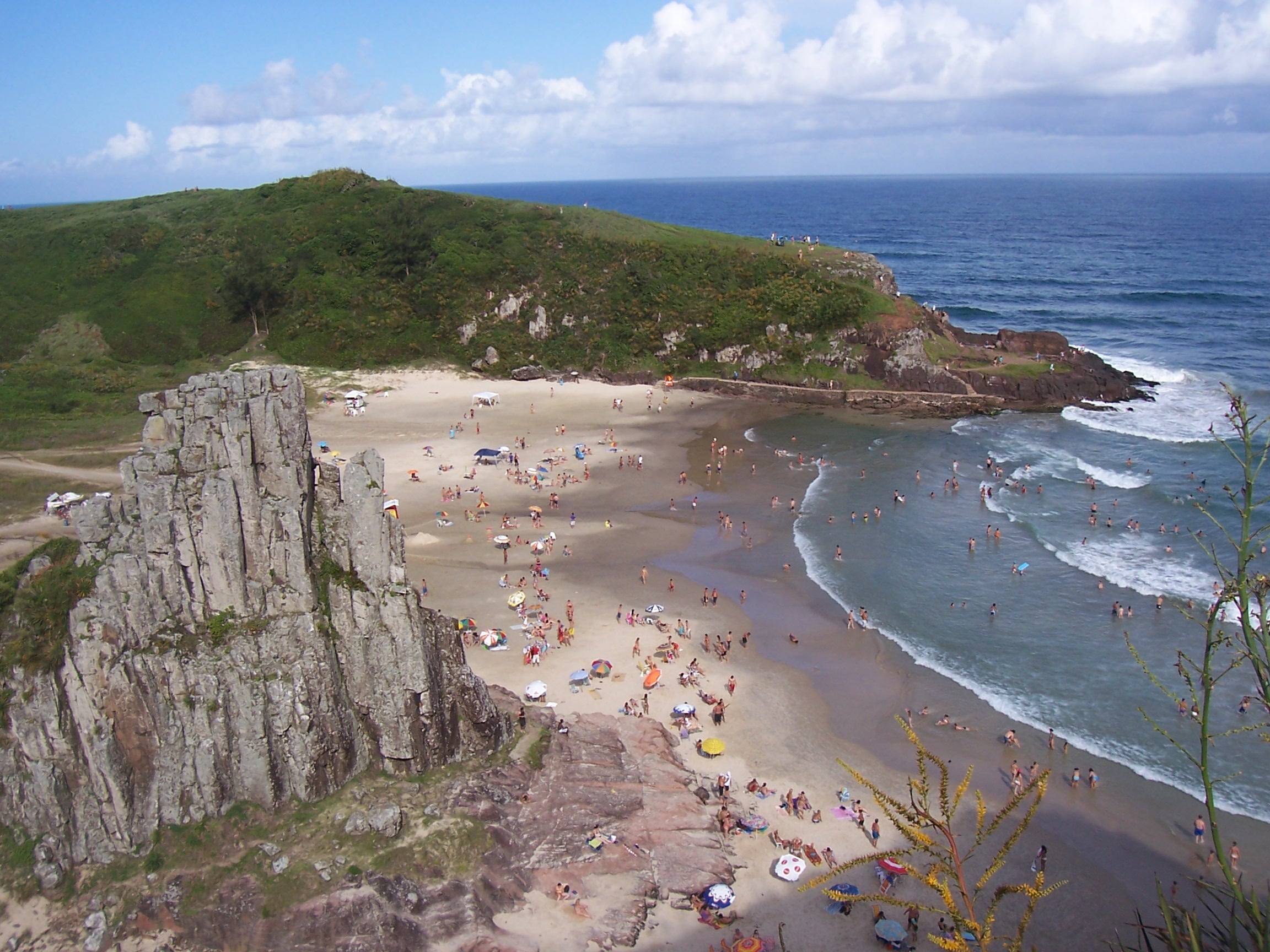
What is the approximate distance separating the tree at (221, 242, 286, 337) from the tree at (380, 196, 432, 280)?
11229mm

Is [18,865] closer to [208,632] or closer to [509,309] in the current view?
[208,632]

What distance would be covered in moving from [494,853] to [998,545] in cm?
3263

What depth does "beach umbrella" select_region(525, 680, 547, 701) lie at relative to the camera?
1253 inches

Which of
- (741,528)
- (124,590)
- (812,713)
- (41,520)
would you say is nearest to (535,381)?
(741,528)

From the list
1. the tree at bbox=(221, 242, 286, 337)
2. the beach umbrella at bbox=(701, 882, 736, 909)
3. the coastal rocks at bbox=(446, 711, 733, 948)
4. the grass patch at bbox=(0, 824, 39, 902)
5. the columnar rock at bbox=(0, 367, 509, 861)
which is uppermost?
the tree at bbox=(221, 242, 286, 337)

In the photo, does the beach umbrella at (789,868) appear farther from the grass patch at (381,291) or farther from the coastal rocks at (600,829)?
the grass patch at (381,291)

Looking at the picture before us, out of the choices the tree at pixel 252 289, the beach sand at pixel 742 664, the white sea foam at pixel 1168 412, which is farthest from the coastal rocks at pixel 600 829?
the tree at pixel 252 289

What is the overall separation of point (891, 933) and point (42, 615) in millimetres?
23386

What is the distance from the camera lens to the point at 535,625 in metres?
37.7

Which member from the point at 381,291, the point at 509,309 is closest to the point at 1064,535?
the point at 509,309

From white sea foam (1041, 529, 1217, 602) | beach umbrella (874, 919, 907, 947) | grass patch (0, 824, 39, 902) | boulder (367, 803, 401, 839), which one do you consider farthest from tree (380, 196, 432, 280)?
beach umbrella (874, 919, 907, 947)

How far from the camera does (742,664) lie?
35.9 m

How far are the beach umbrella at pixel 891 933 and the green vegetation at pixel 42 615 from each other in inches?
870

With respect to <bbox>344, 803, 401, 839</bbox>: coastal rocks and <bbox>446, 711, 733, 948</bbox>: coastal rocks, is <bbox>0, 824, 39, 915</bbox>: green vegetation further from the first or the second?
<bbox>446, 711, 733, 948</bbox>: coastal rocks
